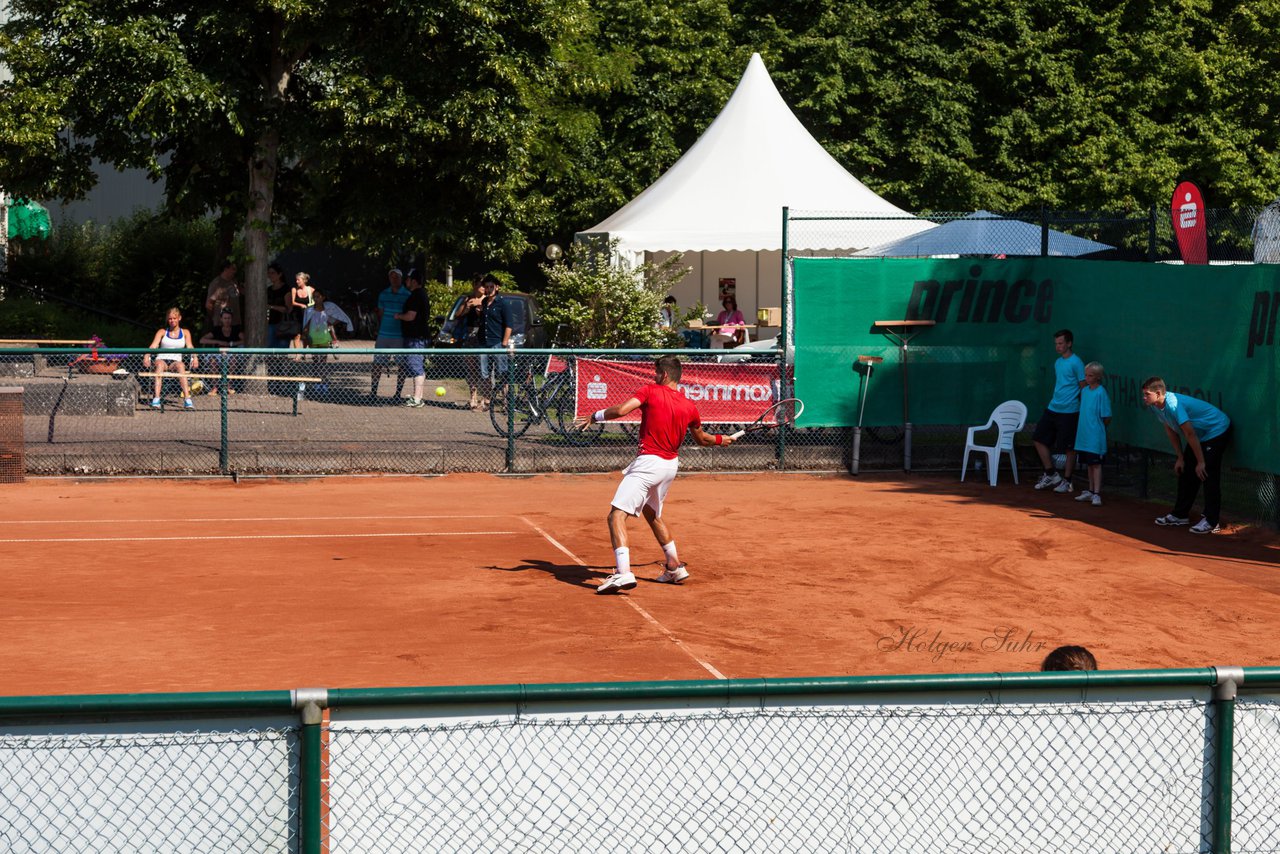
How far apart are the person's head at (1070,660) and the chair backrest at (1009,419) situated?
1279 centimetres

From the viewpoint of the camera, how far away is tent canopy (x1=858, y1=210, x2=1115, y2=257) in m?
21.7

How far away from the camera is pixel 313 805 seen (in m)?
4.08

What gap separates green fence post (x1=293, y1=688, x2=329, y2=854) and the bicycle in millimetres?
14350

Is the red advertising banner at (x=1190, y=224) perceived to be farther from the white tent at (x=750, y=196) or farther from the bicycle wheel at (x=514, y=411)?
the bicycle wheel at (x=514, y=411)

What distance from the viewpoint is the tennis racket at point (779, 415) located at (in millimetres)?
18297

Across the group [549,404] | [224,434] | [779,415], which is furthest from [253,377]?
[779,415]

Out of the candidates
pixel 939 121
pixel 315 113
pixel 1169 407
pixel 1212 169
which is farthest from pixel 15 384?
pixel 1212 169

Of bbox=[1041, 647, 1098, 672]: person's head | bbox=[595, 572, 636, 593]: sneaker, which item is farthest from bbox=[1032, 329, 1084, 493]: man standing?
bbox=[1041, 647, 1098, 672]: person's head

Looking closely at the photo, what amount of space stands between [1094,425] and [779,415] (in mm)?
3936

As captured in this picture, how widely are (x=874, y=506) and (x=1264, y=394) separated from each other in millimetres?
4151

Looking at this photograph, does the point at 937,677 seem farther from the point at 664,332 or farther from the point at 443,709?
the point at 664,332

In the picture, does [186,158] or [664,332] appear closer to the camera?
→ [664,332]

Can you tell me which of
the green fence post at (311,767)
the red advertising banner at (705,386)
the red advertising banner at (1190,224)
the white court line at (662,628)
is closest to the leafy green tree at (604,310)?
the red advertising banner at (705,386)

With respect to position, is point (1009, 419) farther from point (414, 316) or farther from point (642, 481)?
point (414, 316)
